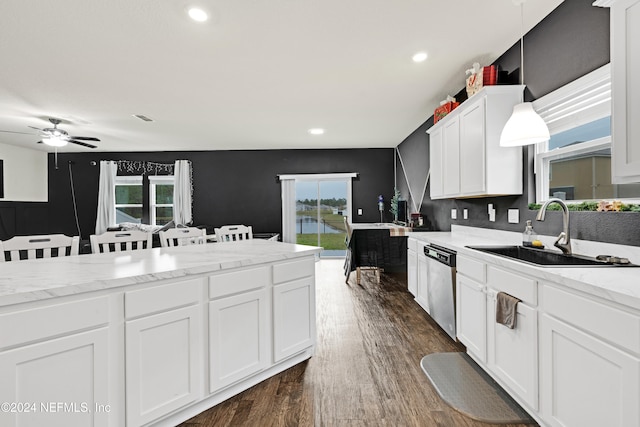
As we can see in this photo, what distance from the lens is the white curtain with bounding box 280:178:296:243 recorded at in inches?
269

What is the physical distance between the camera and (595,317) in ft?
3.92

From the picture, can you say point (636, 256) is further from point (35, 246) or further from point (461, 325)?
point (35, 246)

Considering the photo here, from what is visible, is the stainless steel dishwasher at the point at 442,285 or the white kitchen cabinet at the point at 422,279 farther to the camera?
the white kitchen cabinet at the point at 422,279

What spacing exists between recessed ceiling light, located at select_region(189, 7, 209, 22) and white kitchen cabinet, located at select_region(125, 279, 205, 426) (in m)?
1.77

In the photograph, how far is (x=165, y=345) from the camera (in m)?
1.58

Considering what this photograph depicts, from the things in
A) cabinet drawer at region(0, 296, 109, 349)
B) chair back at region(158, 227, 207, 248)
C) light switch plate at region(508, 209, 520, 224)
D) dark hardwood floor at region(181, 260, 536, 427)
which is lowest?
dark hardwood floor at region(181, 260, 536, 427)

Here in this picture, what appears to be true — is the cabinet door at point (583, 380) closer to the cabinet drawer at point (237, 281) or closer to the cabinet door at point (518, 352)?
the cabinet door at point (518, 352)

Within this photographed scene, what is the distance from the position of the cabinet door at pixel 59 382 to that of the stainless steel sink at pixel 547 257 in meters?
2.15

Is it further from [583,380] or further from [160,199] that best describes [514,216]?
[160,199]

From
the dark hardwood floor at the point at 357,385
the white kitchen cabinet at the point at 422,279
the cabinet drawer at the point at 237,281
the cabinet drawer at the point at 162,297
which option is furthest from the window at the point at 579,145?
the cabinet drawer at the point at 162,297

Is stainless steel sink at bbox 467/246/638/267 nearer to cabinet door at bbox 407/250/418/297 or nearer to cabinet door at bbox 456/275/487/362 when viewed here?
cabinet door at bbox 456/275/487/362

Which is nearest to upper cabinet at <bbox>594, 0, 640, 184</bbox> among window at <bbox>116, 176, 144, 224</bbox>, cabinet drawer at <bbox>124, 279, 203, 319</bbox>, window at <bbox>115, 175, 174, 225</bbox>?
cabinet drawer at <bbox>124, 279, 203, 319</bbox>

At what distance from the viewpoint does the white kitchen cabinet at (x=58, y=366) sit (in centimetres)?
118

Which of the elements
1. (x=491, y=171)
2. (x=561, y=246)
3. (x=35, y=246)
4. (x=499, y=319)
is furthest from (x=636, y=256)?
(x=35, y=246)
